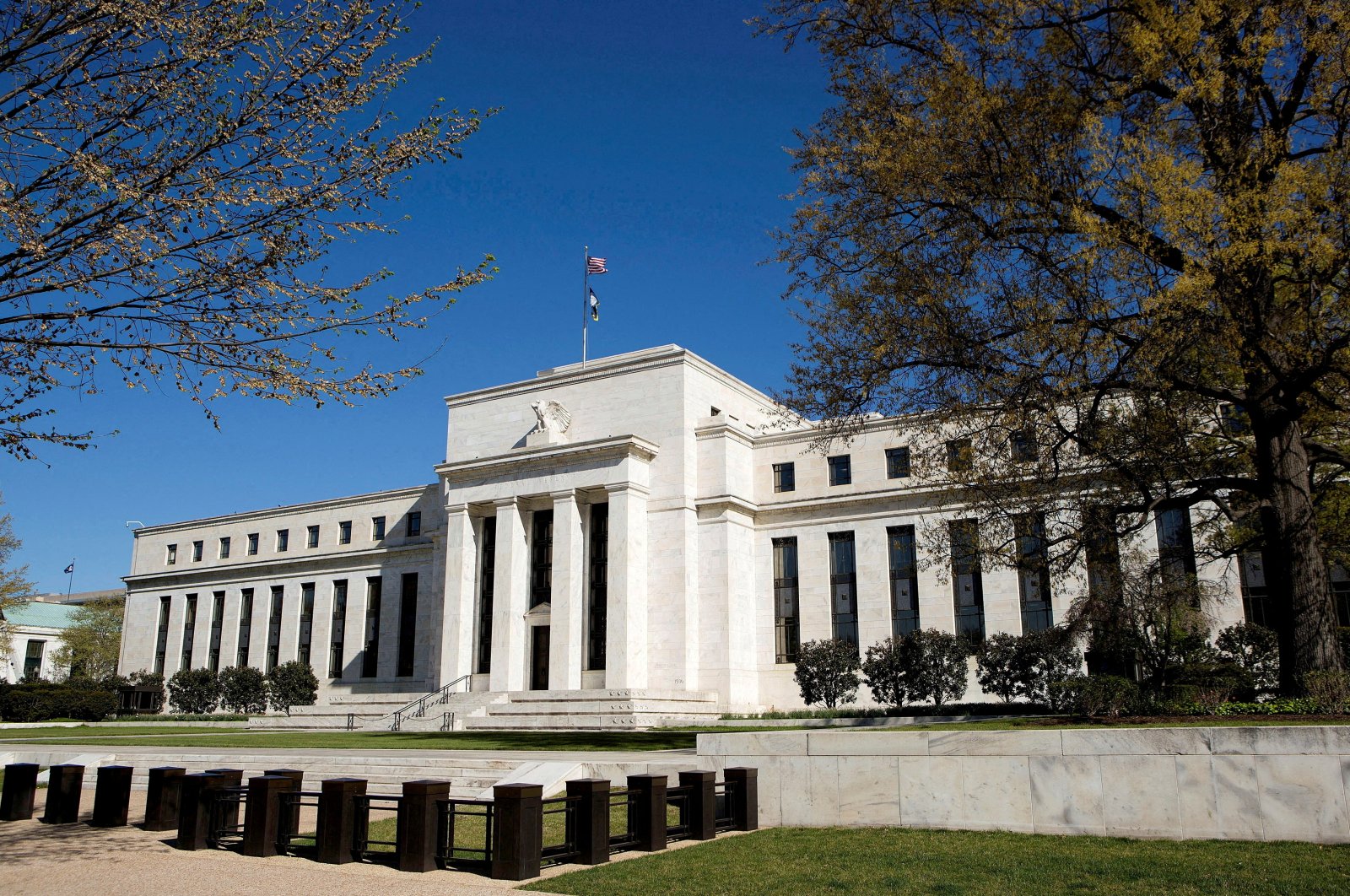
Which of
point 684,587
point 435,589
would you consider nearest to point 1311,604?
point 684,587

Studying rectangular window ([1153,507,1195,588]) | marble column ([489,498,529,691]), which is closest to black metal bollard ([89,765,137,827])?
rectangular window ([1153,507,1195,588])

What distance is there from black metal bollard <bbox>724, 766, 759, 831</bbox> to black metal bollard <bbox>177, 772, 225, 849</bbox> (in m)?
7.52

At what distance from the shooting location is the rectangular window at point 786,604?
45219mm

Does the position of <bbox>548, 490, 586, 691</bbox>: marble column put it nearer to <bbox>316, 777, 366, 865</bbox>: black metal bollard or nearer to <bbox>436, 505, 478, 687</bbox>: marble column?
<bbox>436, 505, 478, 687</bbox>: marble column

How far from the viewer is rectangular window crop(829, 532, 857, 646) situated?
44.1 meters

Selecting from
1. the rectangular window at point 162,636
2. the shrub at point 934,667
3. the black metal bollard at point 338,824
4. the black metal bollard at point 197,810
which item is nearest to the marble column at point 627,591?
the shrub at point 934,667

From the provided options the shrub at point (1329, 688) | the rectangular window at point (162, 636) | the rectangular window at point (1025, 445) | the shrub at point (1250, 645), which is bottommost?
the shrub at point (1329, 688)

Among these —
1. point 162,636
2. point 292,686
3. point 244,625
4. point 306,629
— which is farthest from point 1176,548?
point 162,636

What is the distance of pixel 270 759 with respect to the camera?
2366 cm

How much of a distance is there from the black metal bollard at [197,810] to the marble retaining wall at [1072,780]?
784 centimetres

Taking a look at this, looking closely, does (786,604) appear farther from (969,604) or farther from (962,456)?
(962,456)

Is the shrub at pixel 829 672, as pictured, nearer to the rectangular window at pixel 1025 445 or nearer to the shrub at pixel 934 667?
the shrub at pixel 934 667

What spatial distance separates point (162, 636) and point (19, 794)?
5369 centimetres

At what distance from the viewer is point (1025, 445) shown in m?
19.9
